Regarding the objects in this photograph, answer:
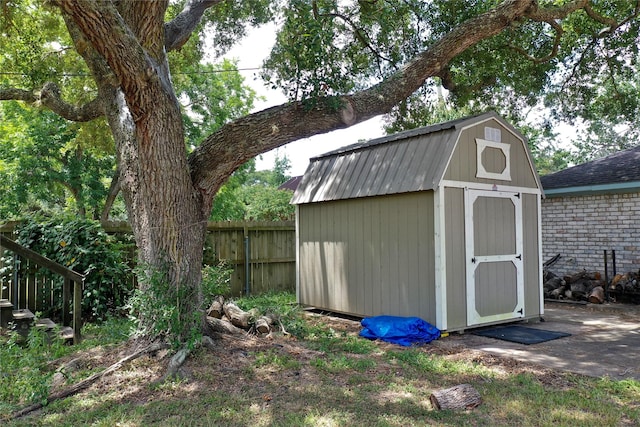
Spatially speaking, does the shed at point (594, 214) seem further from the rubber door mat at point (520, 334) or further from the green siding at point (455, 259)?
the green siding at point (455, 259)

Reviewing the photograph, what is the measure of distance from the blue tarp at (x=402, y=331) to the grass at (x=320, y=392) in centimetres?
53

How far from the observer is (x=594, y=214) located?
949 centimetres

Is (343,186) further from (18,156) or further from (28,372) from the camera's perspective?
(18,156)

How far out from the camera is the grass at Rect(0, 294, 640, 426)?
10.4ft

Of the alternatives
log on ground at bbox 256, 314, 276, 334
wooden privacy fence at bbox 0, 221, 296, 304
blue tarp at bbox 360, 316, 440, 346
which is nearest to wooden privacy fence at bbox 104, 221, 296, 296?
wooden privacy fence at bbox 0, 221, 296, 304

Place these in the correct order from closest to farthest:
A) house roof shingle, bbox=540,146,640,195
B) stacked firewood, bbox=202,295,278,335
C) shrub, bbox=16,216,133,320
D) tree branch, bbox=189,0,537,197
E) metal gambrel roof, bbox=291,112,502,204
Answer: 1. tree branch, bbox=189,0,537,197
2. stacked firewood, bbox=202,295,278,335
3. metal gambrel roof, bbox=291,112,502,204
4. shrub, bbox=16,216,133,320
5. house roof shingle, bbox=540,146,640,195

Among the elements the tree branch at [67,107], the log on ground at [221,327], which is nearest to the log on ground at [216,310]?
the log on ground at [221,327]

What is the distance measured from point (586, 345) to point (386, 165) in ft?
11.1

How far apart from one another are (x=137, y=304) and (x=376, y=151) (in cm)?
423

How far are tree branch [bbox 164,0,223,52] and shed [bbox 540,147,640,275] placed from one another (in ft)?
25.6

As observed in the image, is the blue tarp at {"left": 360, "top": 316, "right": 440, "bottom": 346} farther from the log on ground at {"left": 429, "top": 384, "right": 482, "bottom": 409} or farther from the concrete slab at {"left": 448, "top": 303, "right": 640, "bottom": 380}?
the log on ground at {"left": 429, "top": 384, "right": 482, "bottom": 409}

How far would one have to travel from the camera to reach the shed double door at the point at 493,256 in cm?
614

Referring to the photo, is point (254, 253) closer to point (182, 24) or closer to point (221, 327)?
point (221, 327)

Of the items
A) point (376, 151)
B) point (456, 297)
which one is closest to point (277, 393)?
point (456, 297)
